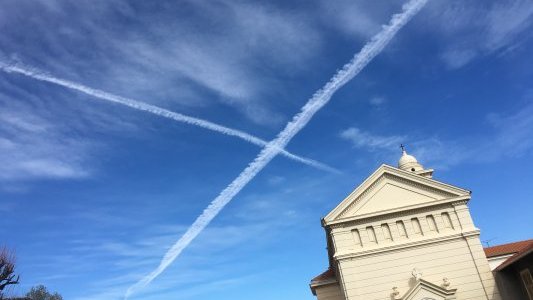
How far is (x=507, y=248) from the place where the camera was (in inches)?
1352

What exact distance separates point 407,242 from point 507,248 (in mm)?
11626

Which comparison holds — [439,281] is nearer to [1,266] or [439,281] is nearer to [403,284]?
[403,284]

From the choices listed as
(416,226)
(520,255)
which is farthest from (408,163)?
(520,255)

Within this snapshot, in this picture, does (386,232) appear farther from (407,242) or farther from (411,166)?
(411,166)

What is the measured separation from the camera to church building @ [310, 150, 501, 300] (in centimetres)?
2733

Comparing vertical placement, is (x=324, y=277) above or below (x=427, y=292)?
above

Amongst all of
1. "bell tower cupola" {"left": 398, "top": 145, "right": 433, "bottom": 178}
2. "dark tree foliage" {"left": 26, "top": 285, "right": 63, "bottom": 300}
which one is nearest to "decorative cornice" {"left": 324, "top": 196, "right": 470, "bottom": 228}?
"bell tower cupola" {"left": 398, "top": 145, "right": 433, "bottom": 178}

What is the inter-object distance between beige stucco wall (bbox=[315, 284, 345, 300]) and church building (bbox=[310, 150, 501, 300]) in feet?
14.6

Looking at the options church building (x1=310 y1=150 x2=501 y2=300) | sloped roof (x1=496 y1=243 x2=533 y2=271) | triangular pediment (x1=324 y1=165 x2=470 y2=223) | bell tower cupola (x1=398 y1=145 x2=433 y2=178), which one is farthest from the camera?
bell tower cupola (x1=398 y1=145 x2=433 y2=178)

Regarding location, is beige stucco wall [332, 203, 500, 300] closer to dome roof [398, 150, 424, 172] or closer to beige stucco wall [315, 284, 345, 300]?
beige stucco wall [315, 284, 345, 300]

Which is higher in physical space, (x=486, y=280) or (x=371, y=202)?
(x=371, y=202)

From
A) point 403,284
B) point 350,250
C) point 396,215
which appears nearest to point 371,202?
point 396,215

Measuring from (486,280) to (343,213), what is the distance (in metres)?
9.90

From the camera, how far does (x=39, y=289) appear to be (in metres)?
94.2
